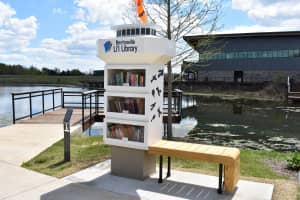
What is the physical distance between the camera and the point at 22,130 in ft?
27.3

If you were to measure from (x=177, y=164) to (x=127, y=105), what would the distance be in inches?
61.0

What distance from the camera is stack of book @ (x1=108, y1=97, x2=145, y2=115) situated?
4.68m

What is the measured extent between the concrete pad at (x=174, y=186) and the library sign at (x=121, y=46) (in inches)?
75.5

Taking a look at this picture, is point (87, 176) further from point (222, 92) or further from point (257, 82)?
point (257, 82)

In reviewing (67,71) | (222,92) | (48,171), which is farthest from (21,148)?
(67,71)

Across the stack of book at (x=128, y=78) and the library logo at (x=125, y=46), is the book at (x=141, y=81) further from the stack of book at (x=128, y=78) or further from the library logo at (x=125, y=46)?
the library logo at (x=125, y=46)

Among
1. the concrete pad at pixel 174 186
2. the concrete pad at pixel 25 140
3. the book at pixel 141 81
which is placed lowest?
the concrete pad at pixel 174 186

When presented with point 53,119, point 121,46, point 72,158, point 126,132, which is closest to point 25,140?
point 72,158

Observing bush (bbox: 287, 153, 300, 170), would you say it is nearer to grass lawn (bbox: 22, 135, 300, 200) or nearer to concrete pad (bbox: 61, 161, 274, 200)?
grass lawn (bbox: 22, 135, 300, 200)

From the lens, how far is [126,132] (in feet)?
15.8

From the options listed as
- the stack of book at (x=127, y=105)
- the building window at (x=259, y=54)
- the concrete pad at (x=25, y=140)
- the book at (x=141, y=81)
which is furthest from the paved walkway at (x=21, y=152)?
the building window at (x=259, y=54)

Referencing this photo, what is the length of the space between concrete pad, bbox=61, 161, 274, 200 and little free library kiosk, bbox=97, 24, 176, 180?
262 millimetres

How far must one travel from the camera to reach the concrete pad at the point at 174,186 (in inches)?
160

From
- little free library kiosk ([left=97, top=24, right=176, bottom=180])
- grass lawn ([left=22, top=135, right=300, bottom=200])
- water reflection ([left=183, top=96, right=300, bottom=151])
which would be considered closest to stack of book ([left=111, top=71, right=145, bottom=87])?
little free library kiosk ([left=97, top=24, right=176, bottom=180])
